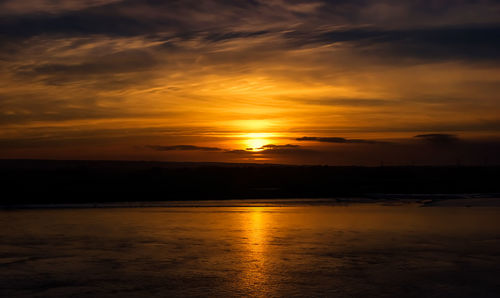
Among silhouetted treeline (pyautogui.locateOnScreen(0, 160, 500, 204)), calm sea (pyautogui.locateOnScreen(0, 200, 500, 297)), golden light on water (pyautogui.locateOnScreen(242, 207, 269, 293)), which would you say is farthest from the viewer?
silhouetted treeline (pyautogui.locateOnScreen(0, 160, 500, 204))

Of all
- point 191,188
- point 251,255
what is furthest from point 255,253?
point 191,188

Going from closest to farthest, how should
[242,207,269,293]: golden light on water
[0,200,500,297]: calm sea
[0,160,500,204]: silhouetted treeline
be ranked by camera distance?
[0,200,500,297]: calm sea < [242,207,269,293]: golden light on water < [0,160,500,204]: silhouetted treeline

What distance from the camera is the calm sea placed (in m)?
7.85

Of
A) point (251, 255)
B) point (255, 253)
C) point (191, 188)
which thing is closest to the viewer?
point (251, 255)

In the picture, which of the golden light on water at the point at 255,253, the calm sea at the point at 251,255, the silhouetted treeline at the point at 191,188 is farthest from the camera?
the silhouetted treeline at the point at 191,188

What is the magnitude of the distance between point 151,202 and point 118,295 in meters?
14.8

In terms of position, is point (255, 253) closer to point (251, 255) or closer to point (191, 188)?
point (251, 255)

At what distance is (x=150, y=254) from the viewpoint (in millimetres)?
10266

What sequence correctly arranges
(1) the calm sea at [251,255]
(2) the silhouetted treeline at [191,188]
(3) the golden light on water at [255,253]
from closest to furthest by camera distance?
(1) the calm sea at [251,255] → (3) the golden light on water at [255,253] → (2) the silhouetted treeline at [191,188]

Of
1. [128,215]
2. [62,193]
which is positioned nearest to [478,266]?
[128,215]

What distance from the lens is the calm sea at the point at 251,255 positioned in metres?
7.85

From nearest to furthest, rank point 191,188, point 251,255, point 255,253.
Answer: point 251,255, point 255,253, point 191,188

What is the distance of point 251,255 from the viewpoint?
10.1 m

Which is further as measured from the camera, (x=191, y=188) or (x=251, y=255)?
(x=191, y=188)
